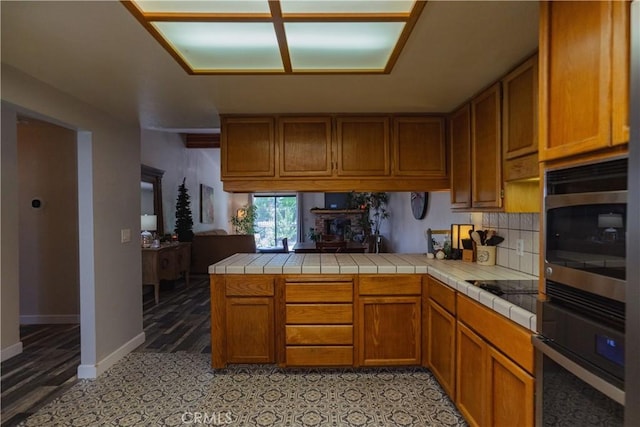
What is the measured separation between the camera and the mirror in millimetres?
5719

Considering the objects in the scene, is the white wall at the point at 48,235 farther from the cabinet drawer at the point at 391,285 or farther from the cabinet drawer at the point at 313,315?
the cabinet drawer at the point at 391,285

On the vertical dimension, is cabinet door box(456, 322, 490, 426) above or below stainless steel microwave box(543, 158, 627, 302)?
below

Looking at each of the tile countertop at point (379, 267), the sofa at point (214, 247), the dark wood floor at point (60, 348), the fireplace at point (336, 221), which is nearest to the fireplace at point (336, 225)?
the fireplace at point (336, 221)

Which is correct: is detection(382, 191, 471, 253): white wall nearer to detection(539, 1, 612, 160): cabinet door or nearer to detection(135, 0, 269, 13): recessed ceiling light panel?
detection(539, 1, 612, 160): cabinet door

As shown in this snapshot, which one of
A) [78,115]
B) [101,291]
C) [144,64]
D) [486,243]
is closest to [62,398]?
[101,291]

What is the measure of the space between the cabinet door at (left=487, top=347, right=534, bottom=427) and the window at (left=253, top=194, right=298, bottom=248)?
401 inches

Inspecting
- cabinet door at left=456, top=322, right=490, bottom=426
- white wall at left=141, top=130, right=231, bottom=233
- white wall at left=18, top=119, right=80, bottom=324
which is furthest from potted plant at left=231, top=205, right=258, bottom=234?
cabinet door at left=456, top=322, right=490, bottom=426

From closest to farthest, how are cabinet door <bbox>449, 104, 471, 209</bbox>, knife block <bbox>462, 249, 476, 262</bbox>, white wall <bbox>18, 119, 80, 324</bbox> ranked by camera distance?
cabinet door <bbox>449, 104, 471, 209</bbox> < knife block <bbox>462, 249, 476, 262</bbox> < white wall <bbox>18, 119, 80, 324</bbox>

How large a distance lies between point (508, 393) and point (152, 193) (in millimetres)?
6038

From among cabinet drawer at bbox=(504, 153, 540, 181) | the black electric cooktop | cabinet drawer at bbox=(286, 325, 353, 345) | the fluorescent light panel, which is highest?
the fluorescent light panel

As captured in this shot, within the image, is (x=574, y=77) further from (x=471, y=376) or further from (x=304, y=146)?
(x=304, y=146)

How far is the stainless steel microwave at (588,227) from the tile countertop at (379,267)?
22.9 inches

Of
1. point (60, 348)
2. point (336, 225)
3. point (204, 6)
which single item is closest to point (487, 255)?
point (204, 6)

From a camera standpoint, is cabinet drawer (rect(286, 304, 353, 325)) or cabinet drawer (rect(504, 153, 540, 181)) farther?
cabinet drawer (rect(286, 304, 353, 325))
